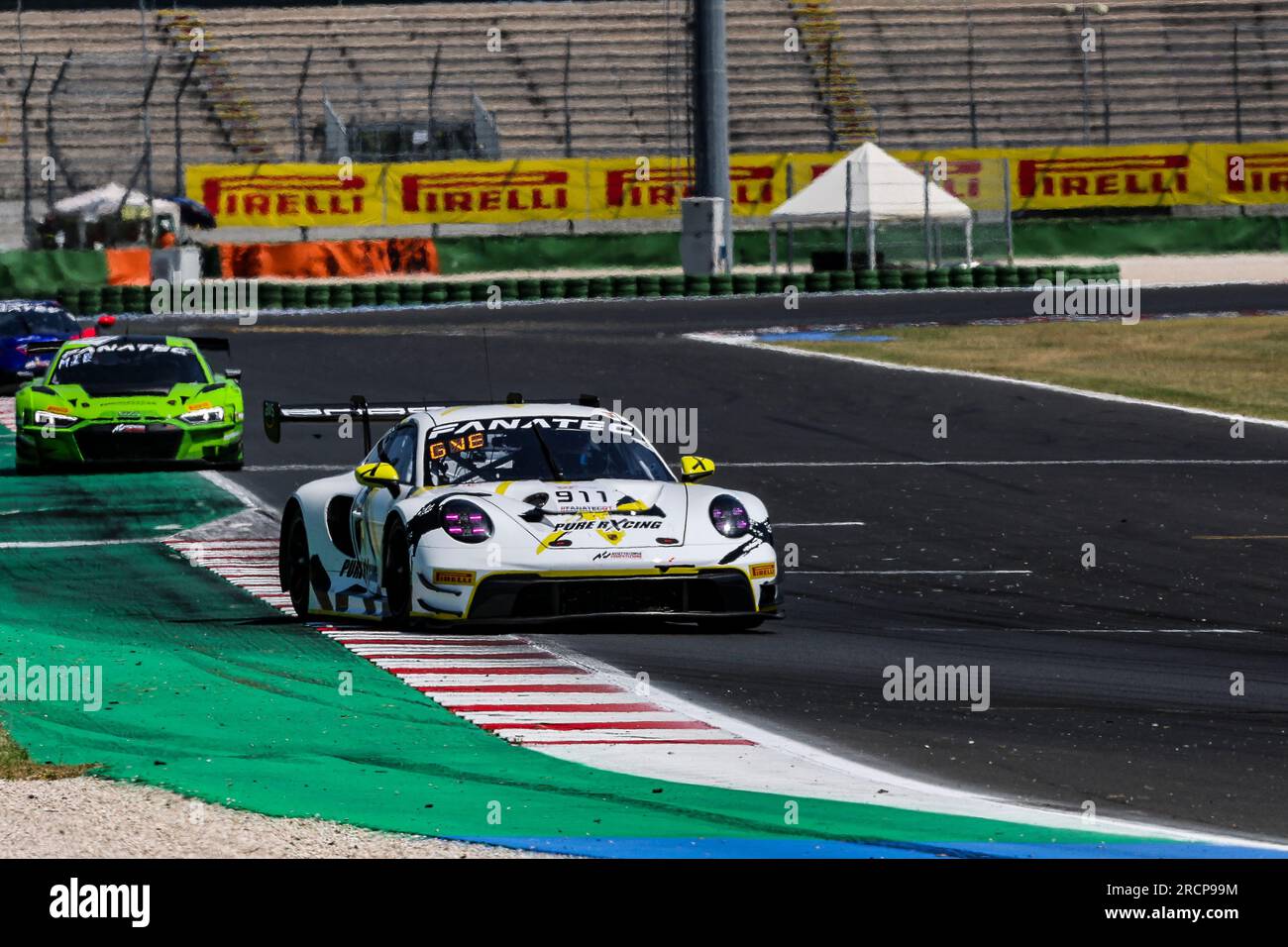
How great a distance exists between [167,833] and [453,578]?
4.60 meters

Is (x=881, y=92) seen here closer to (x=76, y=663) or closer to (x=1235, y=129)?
(x=1235, y=129)

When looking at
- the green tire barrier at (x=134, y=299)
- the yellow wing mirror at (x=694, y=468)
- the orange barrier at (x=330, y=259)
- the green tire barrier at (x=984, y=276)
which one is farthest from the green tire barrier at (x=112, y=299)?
the yellow wing mirror at (x=694, y=468)

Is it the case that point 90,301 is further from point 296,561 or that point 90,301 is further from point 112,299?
point 296,561

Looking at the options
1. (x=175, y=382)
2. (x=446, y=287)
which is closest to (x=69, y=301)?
(x=446, y=287)

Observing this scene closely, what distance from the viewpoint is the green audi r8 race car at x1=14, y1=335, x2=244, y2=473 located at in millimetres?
22250

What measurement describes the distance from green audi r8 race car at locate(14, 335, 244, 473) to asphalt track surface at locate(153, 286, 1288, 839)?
57 centimetres

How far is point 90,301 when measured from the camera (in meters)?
44.8

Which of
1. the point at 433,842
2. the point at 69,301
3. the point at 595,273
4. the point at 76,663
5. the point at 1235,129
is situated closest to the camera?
the point at 433,842

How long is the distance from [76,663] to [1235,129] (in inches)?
2022

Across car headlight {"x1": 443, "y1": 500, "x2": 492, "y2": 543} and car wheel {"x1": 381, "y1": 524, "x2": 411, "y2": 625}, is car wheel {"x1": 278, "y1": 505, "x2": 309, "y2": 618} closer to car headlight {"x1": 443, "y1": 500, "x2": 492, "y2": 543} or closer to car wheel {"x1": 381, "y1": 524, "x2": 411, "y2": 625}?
car wheel {"x1": 381, "y1": 524, "x2": 411, "y2": 625}

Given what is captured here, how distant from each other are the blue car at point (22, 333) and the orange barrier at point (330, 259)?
2093 centimetres

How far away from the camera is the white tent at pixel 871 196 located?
50188 mm

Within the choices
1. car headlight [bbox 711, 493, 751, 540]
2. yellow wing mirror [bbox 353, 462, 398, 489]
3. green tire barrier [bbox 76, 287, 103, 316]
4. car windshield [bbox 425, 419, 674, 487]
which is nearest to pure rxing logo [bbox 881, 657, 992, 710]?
car headlight [bbox 711, 493, 751, 540]

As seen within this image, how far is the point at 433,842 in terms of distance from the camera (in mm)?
7555
